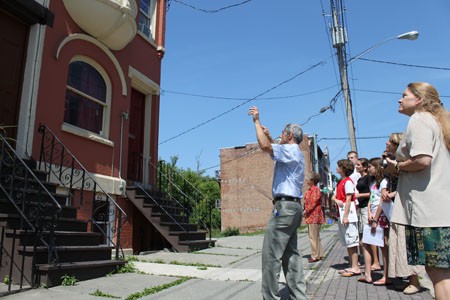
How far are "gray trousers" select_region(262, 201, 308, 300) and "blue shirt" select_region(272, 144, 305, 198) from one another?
13 cm

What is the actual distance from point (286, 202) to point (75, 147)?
5.58m

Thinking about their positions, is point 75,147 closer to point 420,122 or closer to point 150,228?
point 150,228

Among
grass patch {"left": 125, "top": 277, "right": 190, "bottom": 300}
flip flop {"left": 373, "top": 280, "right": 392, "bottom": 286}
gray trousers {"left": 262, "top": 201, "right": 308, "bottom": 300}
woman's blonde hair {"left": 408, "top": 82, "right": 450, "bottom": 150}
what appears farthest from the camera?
flip flop {"left": 373, "top": 280, "right": 392, "bottom": 286}

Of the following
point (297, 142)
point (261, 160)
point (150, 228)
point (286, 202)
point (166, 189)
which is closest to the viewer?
point (286, 202)

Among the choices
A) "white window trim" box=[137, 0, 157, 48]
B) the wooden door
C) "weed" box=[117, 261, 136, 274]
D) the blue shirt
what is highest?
"white window trim" box=[137, 0, 157, 48]

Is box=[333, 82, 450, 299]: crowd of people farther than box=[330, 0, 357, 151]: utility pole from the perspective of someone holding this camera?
No

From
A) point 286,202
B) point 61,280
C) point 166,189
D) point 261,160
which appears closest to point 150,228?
point 166,189

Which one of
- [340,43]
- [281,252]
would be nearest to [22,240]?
[281,252]

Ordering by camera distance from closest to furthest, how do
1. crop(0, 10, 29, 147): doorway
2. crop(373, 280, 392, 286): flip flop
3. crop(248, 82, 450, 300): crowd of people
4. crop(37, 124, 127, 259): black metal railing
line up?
crop(248, 82, 450, 300): crowd of people, crop(373, 280, 392, 286): flip flop, crop(0, 10, 29, 147): doorway, crop(37, 124, 127, 259): black metal railing

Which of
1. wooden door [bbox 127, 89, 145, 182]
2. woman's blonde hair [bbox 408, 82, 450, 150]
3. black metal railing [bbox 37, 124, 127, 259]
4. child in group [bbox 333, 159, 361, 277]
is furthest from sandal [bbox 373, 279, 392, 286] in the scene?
wooden door [bbox 127, 89, 145, 182]

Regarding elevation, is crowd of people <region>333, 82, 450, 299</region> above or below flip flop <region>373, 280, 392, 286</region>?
above

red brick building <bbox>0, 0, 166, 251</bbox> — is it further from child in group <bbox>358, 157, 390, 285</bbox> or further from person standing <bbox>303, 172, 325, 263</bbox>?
child in group <bbox>358, 157, 390, 285</bbox>

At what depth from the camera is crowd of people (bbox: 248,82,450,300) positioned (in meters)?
2.74

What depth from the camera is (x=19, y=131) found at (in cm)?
675
